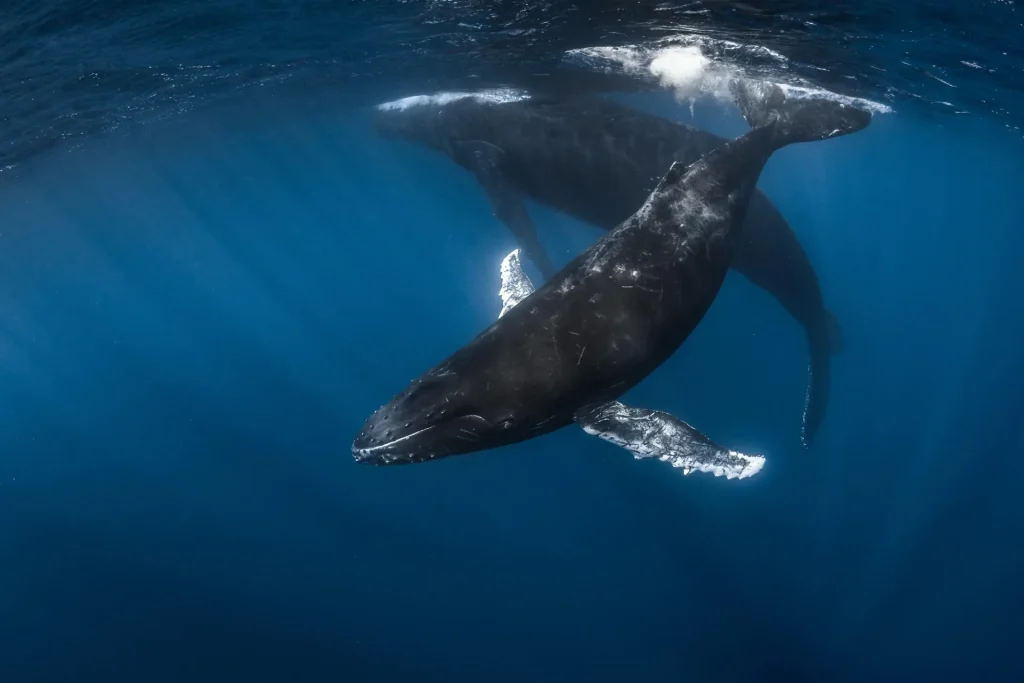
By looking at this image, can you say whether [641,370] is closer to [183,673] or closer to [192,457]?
[183,673]

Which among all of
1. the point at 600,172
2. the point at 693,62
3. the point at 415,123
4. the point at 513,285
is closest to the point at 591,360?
the point at 513,285

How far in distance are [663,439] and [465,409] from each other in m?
2.20

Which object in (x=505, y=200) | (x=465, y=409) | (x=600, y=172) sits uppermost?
(x=600, y=172)

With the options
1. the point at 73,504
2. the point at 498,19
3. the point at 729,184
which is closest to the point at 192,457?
the point at 73,504

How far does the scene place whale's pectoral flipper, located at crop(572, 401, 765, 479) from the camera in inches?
239

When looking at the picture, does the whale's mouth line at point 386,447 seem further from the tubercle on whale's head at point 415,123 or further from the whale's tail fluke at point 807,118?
the tubercle on whale's head at point 415,123

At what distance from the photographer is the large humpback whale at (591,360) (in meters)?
5.88

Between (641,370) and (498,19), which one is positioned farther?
(498,19)

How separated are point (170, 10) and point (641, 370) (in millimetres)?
13524

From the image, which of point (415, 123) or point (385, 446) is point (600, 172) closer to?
point (385, 446)

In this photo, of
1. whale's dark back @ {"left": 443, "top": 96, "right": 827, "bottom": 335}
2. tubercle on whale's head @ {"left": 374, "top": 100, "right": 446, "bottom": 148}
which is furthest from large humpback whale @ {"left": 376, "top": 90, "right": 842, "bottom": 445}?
tubercle on whale's head @ {"left": 374, "top": 100, "right": 446, "bottom": 148}

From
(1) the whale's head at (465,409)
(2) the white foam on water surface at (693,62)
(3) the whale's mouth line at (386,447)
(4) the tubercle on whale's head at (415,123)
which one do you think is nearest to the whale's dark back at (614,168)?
(2) the white foam on water surface at (693,62)

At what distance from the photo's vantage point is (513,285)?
8.37m

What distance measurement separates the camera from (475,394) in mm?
5887
